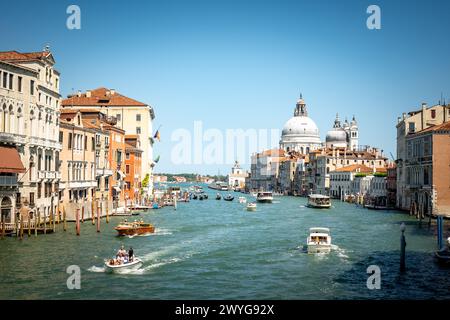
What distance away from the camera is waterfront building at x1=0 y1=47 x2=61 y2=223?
2967 centimetres

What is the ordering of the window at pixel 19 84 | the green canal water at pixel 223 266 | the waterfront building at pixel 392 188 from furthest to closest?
the waterfront building at pixel 392 188 → the window at pixel 19 84 → the green canal water at pixel 223 266

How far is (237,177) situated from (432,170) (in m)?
146

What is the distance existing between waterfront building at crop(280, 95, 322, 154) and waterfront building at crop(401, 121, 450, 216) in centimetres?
10297

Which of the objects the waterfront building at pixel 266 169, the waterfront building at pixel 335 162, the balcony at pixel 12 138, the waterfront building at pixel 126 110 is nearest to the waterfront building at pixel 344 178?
the waterfront building at pixel 335 162

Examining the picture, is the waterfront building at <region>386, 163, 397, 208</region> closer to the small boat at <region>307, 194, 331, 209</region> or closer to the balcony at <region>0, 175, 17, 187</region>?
the small boat at <region>307, 194, 331, 209</region>

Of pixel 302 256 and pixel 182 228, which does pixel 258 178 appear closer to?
pixel 182 228

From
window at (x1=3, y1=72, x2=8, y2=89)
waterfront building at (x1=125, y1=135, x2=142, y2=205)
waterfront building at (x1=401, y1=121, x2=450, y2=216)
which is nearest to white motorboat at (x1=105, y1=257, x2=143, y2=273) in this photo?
window at (x1=3, y1=72, x2=8, y2=89)

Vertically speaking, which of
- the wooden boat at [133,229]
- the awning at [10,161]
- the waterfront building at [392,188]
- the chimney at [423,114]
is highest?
the chimney at [423,114]

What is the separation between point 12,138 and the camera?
Answer: 98.0ft

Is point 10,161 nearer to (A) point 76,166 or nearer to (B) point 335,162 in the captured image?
(A) point 76,166

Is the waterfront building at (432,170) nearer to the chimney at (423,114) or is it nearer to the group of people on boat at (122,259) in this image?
the chimney at (423,114)

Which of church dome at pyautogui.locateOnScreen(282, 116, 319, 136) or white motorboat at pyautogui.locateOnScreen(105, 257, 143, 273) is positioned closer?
white motorboat at pyautogui.locateOnScreen(105, 257, 143, 273)

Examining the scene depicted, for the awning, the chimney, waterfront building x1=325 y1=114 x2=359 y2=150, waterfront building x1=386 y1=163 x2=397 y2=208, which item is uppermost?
waterfront building x1=325 y1=114 x2=359 y2=150

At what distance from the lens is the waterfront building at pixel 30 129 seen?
97.3 feet
